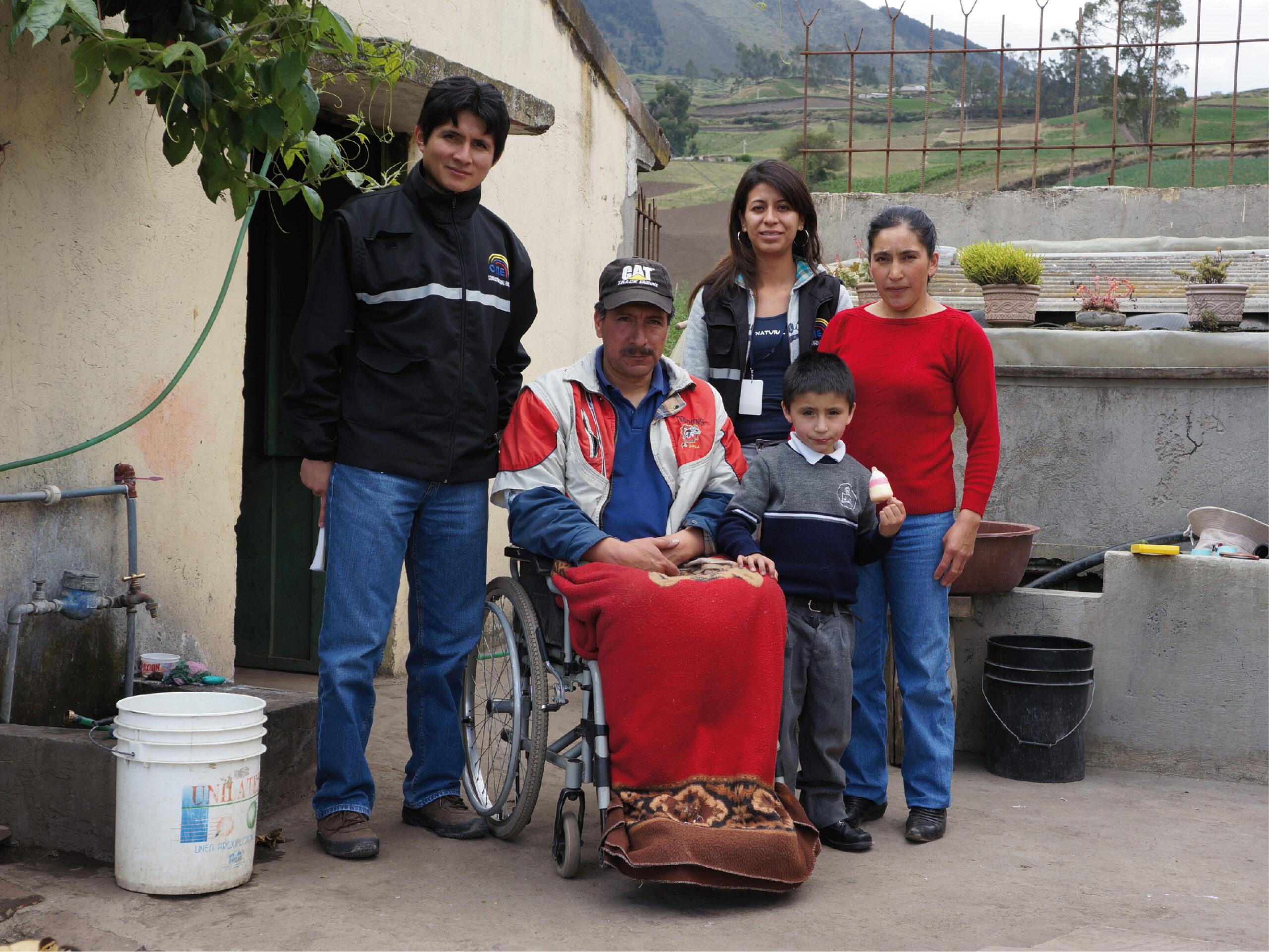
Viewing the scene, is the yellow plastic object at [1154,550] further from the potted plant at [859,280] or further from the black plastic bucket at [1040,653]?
the potted plant at [859,280]

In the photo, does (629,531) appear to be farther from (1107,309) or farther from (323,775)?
(1107,309)

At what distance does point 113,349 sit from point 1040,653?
3455 mm

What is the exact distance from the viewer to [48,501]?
352cm

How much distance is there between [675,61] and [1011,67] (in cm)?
4290

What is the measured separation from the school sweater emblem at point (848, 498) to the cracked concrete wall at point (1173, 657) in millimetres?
1697

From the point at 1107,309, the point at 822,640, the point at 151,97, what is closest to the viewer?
the point at 151,97

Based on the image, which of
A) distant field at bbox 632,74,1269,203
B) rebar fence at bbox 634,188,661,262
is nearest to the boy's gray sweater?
rebar fence at bbox 634,188,661,262

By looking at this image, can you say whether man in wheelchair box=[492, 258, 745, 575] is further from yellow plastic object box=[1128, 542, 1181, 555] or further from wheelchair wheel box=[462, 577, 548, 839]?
yellow plastic object box=[1128, 542, 1181, 555]

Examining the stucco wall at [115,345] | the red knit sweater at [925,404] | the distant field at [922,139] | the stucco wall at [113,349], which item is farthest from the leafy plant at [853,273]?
the stucco wall at [113,349]

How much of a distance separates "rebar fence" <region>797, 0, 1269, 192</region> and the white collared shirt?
354 cm

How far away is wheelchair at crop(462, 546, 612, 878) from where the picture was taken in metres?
3.16

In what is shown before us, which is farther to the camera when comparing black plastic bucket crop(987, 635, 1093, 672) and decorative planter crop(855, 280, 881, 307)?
decorative planter crop(855, 280, 881, 307)

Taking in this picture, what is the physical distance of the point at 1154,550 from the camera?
15.3 ft

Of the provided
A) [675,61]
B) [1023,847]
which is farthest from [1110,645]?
[675,61]
